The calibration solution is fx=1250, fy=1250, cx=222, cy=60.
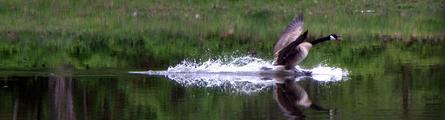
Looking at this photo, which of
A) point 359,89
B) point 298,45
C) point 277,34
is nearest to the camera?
point 359,89

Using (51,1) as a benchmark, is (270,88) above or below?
below

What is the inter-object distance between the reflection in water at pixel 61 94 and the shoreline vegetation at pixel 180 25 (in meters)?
2.83

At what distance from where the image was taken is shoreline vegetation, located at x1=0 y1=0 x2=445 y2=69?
82.5 ft

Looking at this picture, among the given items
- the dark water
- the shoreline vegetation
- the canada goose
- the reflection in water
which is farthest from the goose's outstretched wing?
the shoreline vegetation

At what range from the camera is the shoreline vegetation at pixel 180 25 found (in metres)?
25.2

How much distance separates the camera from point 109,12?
29.2 m

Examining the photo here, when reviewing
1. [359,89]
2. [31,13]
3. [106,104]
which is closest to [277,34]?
[31,13]

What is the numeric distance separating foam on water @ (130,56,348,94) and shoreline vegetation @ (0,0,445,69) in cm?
255

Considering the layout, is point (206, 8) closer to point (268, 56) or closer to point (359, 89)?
point (268, 56)

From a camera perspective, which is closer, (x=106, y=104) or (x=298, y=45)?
(x=106, y=104)

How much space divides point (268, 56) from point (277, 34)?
3.43 meters

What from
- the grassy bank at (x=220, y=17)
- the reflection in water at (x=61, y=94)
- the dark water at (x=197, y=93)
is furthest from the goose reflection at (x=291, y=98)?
the grassy bank at (x=220, y=17)

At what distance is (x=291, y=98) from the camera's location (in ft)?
53.4

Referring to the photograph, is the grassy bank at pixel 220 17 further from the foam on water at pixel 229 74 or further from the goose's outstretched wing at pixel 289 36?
the goose's outstretched wing at pixel 289 36
